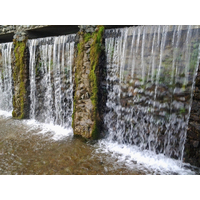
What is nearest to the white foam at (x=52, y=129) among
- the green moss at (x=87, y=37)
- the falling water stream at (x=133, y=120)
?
the falling water stream at (x=133, y=120)

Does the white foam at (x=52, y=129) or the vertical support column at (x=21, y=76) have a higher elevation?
the vertical support column at (x=21, y=76)

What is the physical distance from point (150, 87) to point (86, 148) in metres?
2.25

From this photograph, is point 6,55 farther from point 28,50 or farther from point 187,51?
point 187,51

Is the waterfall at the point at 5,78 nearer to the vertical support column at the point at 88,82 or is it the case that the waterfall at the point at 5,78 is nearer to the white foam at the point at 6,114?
the white foam at the point at 6,114

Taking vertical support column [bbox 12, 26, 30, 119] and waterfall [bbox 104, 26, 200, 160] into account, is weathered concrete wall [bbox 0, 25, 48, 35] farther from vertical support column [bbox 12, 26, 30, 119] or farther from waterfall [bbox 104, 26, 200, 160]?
waterfall [bbox 104, 26, 200, 160]

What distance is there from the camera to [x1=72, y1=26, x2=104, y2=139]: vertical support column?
14.5 feet

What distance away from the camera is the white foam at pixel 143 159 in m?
3.28

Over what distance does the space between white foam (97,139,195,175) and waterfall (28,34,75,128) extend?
190cm

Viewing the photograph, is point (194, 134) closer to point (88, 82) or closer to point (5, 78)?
point (88, 82)

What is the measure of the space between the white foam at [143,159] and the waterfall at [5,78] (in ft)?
17.5

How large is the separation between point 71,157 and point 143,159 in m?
1.68

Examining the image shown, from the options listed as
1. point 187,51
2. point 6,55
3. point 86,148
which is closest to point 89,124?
point 86,148

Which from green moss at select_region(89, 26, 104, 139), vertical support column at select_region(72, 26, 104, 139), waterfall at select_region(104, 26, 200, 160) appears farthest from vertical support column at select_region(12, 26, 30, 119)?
waterfall at select_region(104, 26, 200, 160)

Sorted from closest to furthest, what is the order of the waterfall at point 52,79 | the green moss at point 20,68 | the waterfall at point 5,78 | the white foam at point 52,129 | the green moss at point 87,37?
the green moss at point 87,37
the white foam at point 52,129
the waterfall at point 52,79
the green moss at point 20,68
the waterfall at point 5,78
